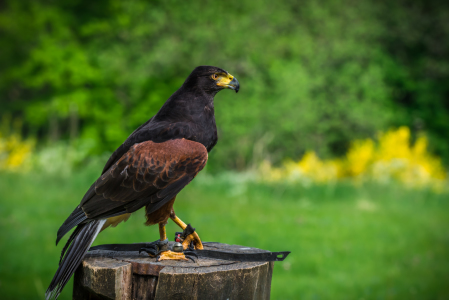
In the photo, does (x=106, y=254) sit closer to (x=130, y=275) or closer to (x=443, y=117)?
(x=130, y=275)

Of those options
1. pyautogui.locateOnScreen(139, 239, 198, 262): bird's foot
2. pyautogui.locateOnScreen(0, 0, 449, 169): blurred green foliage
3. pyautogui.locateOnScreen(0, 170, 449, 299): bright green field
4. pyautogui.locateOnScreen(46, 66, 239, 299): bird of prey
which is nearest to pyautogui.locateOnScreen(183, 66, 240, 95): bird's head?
pyautogui.locateOnScreen(46, 66, 239, 299): bird of prey

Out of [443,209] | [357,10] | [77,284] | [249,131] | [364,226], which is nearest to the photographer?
[77,284]

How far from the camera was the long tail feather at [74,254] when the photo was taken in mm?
2186

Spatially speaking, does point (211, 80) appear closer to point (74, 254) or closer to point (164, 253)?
point (164, 253)

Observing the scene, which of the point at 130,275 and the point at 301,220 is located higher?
the point at 301,220

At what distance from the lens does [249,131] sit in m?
15.2

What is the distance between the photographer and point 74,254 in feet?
7.29

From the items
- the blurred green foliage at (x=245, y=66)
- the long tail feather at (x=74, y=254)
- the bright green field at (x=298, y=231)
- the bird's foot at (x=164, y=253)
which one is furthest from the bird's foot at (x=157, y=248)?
the blurred green foliage at (x=245, y=66)

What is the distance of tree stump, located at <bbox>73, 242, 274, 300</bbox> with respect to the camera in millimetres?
2104

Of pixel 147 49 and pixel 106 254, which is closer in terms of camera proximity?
pixel 106 254

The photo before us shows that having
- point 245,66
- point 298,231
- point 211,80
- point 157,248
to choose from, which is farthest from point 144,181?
point 245,66

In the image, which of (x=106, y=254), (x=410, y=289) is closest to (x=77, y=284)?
(x=106, y=254)

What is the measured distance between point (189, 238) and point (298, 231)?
4.53 m

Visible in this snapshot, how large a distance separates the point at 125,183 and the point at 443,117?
18199mm
